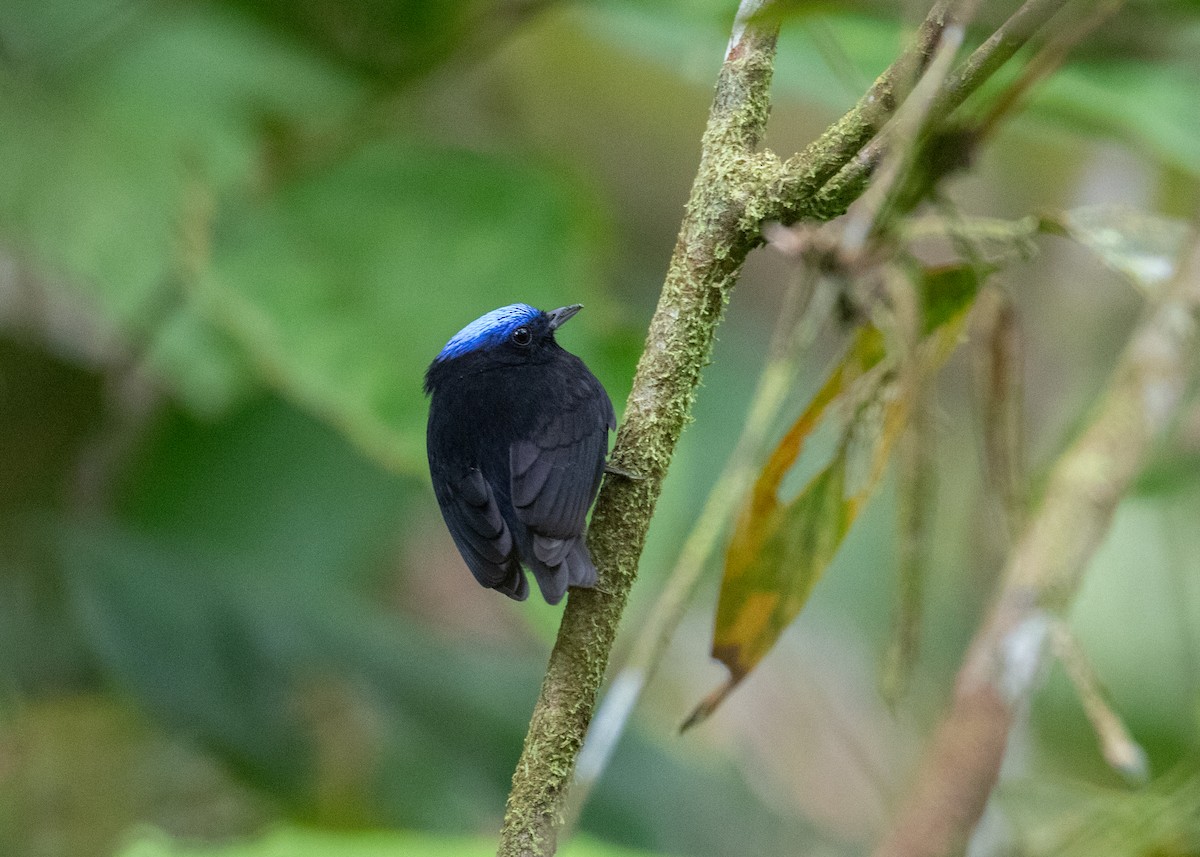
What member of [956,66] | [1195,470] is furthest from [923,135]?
[1195,470]

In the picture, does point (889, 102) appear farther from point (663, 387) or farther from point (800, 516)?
point (800, 516)

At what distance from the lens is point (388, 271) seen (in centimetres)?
319

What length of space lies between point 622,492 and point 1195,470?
2031mm

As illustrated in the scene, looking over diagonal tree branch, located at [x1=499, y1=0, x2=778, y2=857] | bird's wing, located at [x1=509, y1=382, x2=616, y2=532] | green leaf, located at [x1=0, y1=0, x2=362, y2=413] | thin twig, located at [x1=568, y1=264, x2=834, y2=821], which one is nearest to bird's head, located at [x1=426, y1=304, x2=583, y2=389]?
bird's wing, located at [x1=509, y1=382, x2=616, y2=532]

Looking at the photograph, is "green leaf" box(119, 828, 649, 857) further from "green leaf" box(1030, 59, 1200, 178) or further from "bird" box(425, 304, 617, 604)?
"green leaf" box(1030, 59, 1200, 178)

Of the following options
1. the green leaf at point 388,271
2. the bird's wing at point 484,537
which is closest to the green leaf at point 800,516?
the bird's wing at point 484,537

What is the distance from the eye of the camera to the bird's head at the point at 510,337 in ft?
7.52

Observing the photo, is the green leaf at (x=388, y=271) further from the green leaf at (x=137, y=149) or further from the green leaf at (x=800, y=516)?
the green leaf at (x=800, y=516)

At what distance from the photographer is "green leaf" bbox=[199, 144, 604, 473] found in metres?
2.87

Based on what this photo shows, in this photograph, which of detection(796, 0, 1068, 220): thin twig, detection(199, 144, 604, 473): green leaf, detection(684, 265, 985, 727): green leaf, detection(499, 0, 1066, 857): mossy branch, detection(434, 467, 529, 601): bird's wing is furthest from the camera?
detection(199, 144, 604, 473): green leaf

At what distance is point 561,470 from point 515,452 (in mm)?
132

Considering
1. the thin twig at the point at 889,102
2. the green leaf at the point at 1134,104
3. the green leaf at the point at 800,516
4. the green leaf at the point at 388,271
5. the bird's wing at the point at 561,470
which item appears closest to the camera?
the thin twig at the point at 889,102

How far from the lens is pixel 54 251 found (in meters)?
3.26

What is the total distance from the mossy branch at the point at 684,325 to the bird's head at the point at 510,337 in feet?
2.15
